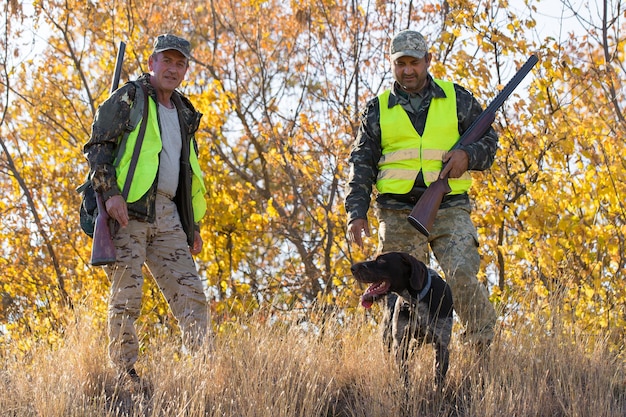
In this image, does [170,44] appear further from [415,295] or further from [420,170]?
[415,295]

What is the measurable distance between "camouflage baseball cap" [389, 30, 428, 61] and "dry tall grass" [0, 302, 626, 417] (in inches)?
58.5

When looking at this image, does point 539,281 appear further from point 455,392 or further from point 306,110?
point 306,110

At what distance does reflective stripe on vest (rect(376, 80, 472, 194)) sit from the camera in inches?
175

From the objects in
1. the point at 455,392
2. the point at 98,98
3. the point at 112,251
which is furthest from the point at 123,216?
the point at 98,98

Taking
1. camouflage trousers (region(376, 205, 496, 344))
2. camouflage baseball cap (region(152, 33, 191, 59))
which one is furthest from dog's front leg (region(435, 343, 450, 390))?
camouflage baseball cap (region(152, 33, 191, 59))

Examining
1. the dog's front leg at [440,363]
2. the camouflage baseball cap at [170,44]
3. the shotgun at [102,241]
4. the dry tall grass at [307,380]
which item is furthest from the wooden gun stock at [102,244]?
the dog's front leg at [440,363]

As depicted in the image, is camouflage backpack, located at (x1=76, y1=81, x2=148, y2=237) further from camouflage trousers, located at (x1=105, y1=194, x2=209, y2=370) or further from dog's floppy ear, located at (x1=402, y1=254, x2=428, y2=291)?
dog's floppy ear, located at (x1=402, y1=254, x2=428, y2=291)

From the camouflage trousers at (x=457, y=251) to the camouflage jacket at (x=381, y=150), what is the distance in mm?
64

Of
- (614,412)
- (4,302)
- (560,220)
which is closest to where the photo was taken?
(614,412)

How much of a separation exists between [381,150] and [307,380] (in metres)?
1.32

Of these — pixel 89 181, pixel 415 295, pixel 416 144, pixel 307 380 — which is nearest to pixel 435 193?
pixel 416 144

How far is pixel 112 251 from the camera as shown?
416 cm

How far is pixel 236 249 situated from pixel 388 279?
4.70 metres

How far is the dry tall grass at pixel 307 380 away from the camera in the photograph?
3.73 metres
